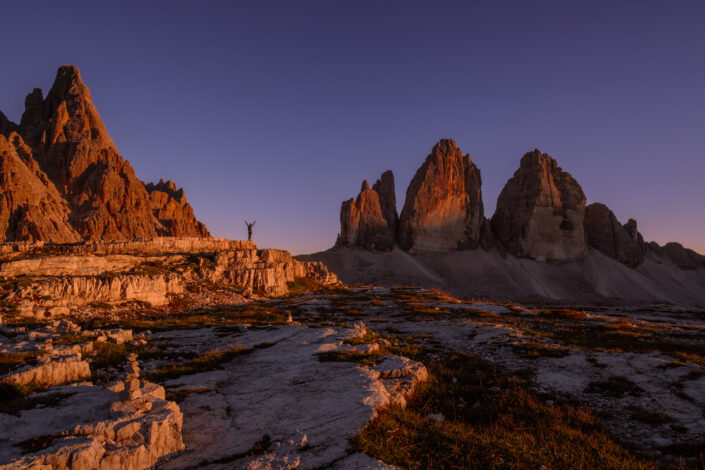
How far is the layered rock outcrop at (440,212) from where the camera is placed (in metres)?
145

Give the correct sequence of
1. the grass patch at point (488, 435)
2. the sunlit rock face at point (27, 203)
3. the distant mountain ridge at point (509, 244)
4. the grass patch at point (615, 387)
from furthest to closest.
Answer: the distant mountain ridge at point (509, 244) < the sunlit rock face at point (27, 203) < the grass patch at point (615, 387) < the grass patch at point (488, 435)

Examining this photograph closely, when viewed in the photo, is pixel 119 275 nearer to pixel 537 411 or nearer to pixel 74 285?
pixel 74 285

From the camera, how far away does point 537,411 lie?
8.69m

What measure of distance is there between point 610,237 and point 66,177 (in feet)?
678

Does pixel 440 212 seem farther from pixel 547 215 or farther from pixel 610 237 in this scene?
pixel 610 237

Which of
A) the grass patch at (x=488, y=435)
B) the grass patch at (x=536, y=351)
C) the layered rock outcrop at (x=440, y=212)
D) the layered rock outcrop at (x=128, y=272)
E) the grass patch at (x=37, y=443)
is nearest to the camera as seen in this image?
the grass patch at (x=37, y=443)

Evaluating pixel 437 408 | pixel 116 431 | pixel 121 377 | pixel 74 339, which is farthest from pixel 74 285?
pixel 437 408

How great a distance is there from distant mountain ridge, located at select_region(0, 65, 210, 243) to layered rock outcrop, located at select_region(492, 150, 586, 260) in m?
146

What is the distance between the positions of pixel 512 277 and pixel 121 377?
134 metres

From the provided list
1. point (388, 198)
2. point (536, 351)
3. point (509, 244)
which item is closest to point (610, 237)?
point (509, 244)

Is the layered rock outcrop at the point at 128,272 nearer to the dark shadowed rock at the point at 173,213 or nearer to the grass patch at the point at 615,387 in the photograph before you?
the grass patch at the point at 615,387

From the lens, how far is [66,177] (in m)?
107

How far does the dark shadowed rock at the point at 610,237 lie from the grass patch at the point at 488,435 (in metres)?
167

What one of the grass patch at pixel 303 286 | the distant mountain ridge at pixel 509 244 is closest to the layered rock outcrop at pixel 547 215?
the distant mountain ridge at pixel 509 244
